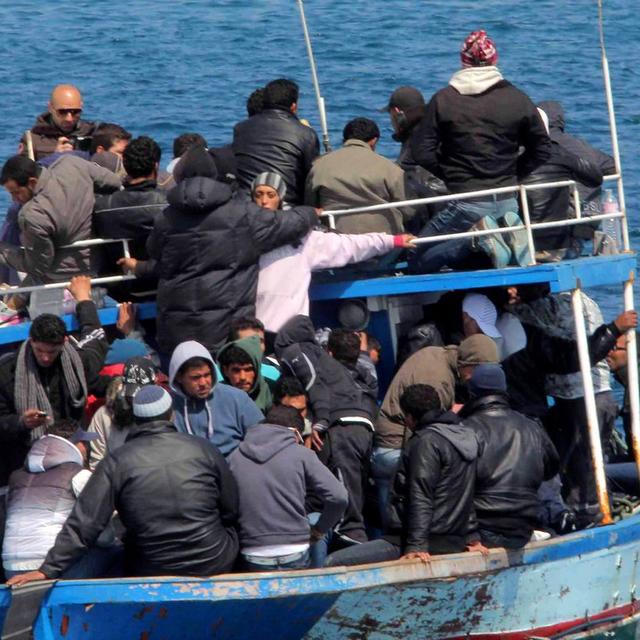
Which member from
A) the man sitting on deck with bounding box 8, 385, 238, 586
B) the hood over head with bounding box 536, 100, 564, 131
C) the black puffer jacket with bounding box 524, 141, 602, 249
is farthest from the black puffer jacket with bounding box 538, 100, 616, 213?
the man sitting on deck with bounding box 8, 385, 238, 586

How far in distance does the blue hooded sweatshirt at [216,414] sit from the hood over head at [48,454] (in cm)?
79

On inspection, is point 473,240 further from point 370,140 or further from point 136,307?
point 136,307

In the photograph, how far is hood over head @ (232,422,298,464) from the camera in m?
11.2

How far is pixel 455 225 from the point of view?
13367mm

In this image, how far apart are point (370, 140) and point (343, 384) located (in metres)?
2.28

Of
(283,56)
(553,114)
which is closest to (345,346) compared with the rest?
(553,114)

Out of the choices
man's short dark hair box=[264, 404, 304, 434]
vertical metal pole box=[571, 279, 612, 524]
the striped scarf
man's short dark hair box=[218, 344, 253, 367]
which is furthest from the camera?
vertical metal pole box=[571, 279, 612, 524]

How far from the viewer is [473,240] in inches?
525

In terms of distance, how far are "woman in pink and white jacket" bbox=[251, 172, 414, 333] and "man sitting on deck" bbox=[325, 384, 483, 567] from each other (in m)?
1.49

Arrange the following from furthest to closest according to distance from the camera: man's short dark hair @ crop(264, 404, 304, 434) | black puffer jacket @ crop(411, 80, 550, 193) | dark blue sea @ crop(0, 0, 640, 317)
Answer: dark blue sea @ crop(0, 0, 640, 317)
black puffer jacket @ crop(411, 80, 550, 193)
man's short dark hair @ crop(264, 404, 304, 434)

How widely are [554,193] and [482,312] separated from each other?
118cm

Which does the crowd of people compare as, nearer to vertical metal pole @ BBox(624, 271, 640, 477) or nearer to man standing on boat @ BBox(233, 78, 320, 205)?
man standing on boat @ BBox(233, 78, 320, 205)

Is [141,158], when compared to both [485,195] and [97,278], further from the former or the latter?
[485,195]

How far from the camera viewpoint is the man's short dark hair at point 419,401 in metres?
11.7
